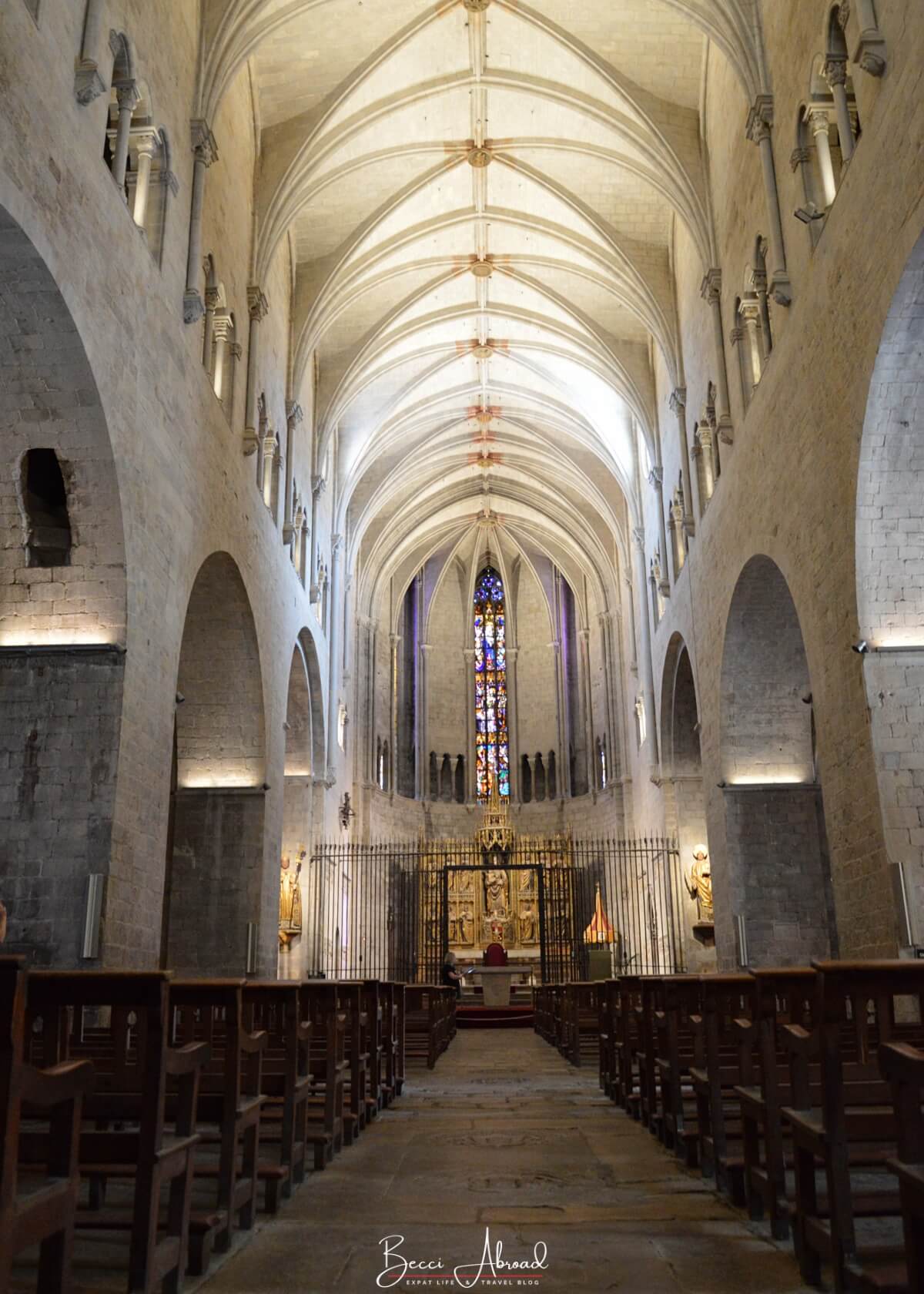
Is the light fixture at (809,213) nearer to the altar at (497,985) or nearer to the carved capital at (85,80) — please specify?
the carved capital at (85,80)

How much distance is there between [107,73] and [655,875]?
774 inches

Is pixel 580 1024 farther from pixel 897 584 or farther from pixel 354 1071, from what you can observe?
pixel 354 1071

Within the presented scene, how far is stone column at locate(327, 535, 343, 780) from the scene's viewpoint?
23844 millimetres

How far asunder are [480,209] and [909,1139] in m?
19.4

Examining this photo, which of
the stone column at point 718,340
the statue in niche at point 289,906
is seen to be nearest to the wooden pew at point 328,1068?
the stone column at point 718,340

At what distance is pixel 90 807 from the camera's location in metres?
9.48

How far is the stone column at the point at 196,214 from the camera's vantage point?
12.4m

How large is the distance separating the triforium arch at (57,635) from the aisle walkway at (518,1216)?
3.39m

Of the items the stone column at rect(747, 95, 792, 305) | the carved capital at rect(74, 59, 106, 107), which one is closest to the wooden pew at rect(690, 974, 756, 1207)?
the carved capital at rect(74, 59, 106, 107)

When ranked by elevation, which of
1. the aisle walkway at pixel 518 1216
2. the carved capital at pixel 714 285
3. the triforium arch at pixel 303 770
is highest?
the carved capital at pixel 714 285

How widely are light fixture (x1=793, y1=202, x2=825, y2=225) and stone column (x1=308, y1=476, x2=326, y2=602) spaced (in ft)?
40.0

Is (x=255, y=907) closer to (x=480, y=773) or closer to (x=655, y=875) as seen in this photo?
(x=655, y=875)

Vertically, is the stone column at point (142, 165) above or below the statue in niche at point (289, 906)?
above

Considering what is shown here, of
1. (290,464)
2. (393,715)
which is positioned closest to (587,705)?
(393,715)
